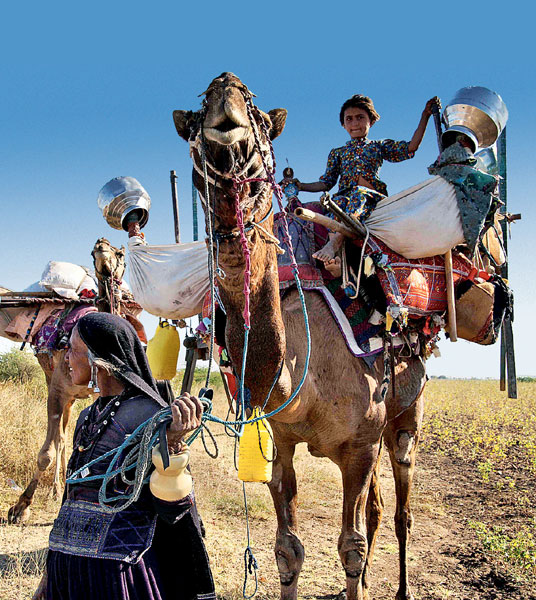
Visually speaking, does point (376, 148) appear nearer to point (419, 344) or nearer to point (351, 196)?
point (351, 196)

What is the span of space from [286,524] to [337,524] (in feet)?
10.7

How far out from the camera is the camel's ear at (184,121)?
2.80 metres

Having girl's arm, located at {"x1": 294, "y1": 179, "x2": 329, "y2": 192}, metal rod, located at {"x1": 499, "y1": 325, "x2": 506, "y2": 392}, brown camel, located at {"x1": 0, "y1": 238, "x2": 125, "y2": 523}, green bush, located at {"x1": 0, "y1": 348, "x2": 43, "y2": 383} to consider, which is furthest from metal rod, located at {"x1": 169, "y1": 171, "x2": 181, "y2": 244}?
green bush, located at {"x1": 0, "y1": 348, "x2": 43, "y2": 383}

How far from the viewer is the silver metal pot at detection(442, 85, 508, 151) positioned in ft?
16.7

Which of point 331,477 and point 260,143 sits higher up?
point 260,143

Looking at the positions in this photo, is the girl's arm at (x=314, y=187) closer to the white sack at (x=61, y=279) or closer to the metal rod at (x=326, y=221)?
the metal rod at (x=326, y=221)

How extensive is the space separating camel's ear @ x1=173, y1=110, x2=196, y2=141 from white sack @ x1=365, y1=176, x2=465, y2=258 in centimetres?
206

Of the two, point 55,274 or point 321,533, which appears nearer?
point 321,533

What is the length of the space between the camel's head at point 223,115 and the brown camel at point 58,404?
376 centimetres

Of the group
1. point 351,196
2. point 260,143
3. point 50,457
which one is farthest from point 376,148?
point 50,457

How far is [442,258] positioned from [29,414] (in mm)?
7885

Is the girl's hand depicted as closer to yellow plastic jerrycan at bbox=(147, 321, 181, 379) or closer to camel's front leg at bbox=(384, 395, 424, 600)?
camel's front leg at bbox=(384, 395, 424, 600)

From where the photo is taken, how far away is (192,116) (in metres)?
2.79

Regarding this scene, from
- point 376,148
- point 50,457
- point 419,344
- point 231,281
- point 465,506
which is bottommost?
point 465,506
